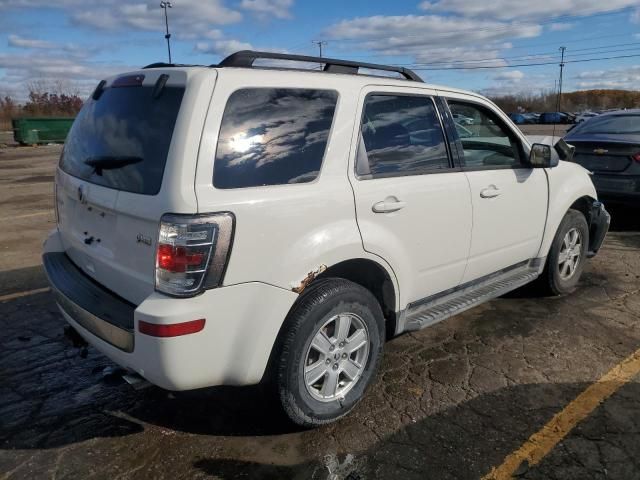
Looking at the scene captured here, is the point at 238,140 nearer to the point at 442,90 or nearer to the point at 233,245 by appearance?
the point at 233,245

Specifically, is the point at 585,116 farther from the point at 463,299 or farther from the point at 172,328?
the point at 172,328

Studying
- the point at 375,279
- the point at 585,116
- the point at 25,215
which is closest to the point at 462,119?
the point at 375,279

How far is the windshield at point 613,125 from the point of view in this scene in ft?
25.9

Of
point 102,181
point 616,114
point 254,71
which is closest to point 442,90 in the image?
point 254,71

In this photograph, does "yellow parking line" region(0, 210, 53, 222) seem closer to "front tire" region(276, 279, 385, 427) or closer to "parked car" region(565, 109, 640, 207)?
"front tire" region(276, 279, 385, 427)

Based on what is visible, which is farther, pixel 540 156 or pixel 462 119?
pixel 540 156

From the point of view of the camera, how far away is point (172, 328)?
7.87 feet

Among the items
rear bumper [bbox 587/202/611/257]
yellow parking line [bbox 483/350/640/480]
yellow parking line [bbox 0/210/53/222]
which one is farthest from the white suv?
yellow parking line [bbox 0/210/53/222]

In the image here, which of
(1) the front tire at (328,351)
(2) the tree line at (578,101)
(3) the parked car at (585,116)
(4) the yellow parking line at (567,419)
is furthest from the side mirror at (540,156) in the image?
(2) the tree line at (578,101)

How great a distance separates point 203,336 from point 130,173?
0.89m

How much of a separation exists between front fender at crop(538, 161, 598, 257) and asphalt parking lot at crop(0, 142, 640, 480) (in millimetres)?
685

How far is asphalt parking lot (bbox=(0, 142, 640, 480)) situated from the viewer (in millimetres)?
2750

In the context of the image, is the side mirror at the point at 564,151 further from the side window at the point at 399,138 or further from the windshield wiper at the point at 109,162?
the windshield wiper at the point at 109,162

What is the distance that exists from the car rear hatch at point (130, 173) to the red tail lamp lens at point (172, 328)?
21cm
